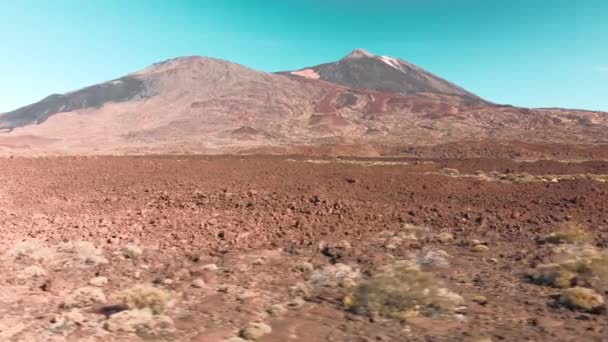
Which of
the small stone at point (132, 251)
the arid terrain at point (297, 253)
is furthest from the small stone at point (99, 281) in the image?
the small stone at point (132, 251)

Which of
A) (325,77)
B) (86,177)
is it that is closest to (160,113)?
(325,77)

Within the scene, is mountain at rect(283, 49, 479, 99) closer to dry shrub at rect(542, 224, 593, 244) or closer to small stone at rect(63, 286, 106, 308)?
dry shrub at rect(542, 224, 593, 244)

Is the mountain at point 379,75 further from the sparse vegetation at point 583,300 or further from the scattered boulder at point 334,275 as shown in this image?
the sparse vegetation at point 583,300

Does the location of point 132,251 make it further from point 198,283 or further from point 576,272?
point 576,272

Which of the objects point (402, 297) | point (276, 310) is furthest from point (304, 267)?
point (402, 297)

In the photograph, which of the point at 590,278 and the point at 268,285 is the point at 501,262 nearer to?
the point at 590,278

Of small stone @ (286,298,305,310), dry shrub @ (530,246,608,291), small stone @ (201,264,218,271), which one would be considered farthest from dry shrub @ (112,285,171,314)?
dry shrub @ (530,246,608,291)
